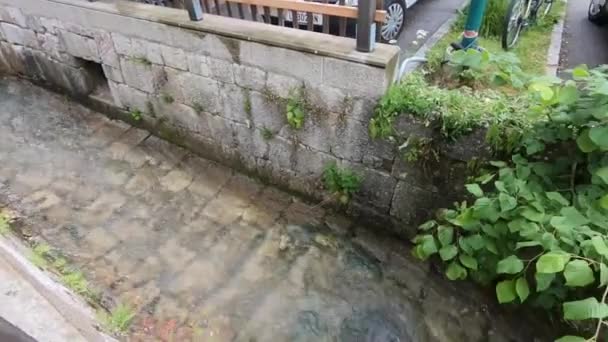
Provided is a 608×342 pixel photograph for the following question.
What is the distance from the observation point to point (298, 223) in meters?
3.05

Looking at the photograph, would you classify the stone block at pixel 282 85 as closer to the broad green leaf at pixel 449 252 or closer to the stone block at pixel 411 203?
the stone block at pixel 411 203

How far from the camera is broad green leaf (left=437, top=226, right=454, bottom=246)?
2.12 metres

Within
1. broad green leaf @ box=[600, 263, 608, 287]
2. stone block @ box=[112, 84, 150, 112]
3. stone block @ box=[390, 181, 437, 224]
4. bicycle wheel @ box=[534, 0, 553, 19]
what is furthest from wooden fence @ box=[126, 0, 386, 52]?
bicycle wheel @ box=[534, 0, 553, 19]

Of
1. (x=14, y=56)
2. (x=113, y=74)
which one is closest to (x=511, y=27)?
(x=113, y=74)

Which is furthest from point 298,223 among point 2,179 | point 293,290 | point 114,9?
point 2,179

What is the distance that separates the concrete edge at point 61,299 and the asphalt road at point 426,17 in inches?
143

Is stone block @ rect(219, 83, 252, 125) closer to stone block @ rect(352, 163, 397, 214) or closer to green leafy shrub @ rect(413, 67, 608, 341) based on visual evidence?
stone block @ rect(352, 163, 397, 214)

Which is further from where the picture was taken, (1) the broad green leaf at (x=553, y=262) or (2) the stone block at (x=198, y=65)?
(2) the stone block at (x=198, y=65)

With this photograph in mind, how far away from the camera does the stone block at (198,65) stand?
2.99 m

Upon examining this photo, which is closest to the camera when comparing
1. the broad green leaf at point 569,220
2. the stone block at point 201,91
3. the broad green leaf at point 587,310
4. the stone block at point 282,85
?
the broad green leaf at point 587,310

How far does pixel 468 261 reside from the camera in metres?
2.07

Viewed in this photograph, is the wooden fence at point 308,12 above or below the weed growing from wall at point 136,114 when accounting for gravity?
above

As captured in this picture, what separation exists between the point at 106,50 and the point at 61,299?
251 cm

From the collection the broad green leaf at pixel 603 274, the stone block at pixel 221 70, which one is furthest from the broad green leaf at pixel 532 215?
the stone block at pixel 221 70
